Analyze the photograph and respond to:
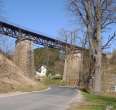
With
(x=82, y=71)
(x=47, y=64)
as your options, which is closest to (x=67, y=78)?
(x=82, y=71)

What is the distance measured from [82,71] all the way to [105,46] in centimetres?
5128

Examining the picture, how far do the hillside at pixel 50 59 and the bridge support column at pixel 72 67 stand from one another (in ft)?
86.2

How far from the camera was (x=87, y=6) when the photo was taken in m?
37.5

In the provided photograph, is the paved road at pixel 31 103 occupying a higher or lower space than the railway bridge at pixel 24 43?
lower

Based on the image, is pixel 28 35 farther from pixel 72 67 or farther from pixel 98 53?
pixel 98 53

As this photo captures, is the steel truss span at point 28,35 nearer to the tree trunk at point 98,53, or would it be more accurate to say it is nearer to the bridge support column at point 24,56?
the bridge support column at point 24,56

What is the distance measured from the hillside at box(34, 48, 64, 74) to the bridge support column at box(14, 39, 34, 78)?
47.4 metres

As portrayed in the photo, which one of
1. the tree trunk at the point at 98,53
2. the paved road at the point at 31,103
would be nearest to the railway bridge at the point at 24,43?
the tree trunk at the point at 98,53

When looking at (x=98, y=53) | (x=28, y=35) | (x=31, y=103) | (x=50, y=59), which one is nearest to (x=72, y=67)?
(x=28, y=35)

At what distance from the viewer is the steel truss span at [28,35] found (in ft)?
236

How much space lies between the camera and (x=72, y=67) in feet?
313

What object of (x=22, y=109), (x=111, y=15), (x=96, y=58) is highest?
(x=111, y=15)

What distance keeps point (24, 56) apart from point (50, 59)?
61327mm

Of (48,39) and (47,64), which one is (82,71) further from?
(47,64)
